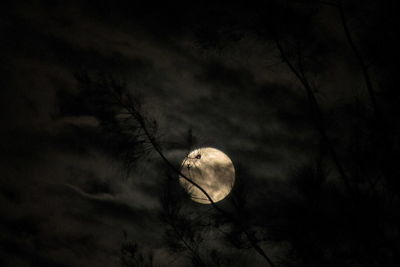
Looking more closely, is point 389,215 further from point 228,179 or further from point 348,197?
point 228,179

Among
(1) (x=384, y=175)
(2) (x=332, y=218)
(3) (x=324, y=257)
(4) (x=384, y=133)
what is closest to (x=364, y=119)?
(4) (x=384, y=133)

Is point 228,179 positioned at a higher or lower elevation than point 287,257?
higher

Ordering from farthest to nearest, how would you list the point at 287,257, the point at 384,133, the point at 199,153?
1. the point at 287,257
2. the point at 199,153
3. the point at 384,133

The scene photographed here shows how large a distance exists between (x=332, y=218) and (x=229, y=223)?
2.00m

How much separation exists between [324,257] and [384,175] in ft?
6.29

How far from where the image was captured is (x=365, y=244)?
198 inches

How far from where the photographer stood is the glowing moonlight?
5.16 meters

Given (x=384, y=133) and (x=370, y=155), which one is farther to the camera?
(x=370, y=155)

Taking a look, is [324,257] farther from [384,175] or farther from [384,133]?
[384,133]

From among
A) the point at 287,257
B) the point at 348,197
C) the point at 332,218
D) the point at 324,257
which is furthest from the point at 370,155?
the point at 287,257

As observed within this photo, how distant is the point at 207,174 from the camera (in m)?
5.34

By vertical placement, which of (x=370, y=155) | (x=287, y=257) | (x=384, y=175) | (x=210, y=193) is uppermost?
(x=370, y=155)

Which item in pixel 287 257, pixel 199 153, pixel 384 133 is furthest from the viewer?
pixel 287 257

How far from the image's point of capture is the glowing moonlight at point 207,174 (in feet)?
16.9
